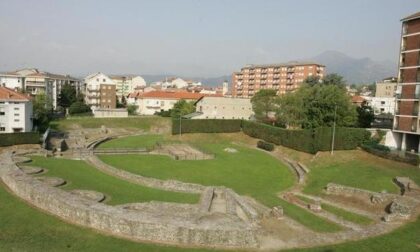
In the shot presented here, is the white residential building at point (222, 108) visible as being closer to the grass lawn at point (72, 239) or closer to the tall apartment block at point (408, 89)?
the tall apartment block at point (408, 89)

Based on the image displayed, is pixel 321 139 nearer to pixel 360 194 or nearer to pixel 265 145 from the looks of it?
pixel 265 145

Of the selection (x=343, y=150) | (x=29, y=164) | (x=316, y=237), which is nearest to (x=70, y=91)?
(x=29, y=164)

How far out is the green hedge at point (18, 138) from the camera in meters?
43.8

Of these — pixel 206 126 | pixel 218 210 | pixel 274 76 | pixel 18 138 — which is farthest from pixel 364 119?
pixel 274 76

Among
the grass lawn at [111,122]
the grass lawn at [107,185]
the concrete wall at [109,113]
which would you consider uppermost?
the concrete wall at [109,113]

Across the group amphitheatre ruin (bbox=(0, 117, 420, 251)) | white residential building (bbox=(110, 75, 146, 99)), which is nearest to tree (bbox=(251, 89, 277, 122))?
amphitheatre ruin (bbox=(0, 117, 420, 251))

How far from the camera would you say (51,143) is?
169 ft

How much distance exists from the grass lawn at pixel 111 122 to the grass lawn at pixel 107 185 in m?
34.7

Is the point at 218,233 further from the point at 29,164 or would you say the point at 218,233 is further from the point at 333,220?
the point at 29,164

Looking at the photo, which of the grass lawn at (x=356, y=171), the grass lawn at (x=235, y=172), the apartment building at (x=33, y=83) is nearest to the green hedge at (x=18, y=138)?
the grass lawn at (x=235, y=172)

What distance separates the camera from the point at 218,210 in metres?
23.2

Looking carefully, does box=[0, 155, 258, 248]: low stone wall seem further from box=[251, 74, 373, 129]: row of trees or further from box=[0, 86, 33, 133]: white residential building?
box=[0, 86, 33, 133]: white residential building

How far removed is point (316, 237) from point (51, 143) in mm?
43131

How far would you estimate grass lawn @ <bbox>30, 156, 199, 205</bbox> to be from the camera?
25.8 metres
